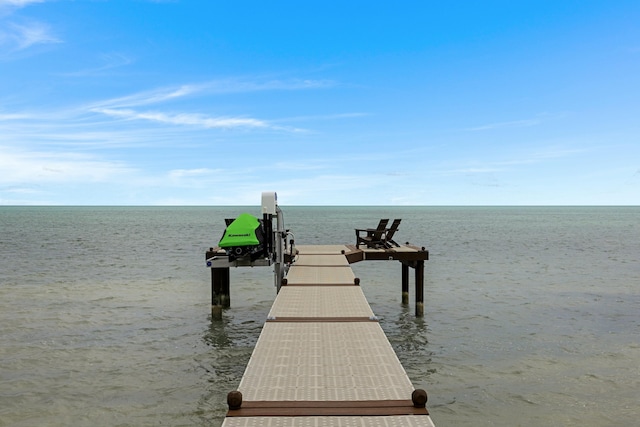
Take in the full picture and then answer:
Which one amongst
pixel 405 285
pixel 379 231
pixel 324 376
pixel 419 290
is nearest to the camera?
pixel 324 376

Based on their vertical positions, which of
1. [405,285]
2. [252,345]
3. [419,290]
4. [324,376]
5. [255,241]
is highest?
[255,241]

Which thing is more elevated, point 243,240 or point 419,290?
point 243,240

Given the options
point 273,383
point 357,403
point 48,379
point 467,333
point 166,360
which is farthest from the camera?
point 467,333

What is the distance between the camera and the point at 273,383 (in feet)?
16.6

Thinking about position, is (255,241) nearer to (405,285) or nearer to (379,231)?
(379,231)

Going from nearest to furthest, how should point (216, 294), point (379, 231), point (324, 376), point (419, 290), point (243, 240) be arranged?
point (324, 376) < point (243, 240) < point (216, 294) < point (419, 290) < point (379, 231)

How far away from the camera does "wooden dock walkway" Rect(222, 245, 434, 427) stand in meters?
4.34

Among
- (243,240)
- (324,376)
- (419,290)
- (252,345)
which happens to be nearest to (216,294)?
(252,345)

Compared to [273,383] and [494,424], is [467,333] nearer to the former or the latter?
[494,424]

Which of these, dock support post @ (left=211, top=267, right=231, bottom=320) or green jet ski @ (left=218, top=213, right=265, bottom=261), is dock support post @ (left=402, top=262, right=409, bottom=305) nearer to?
dock support post @ (left=211, top=267, right=231, bottom=320)

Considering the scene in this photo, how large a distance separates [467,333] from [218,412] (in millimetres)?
7771

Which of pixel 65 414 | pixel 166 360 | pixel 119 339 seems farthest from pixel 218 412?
pixel 119 339

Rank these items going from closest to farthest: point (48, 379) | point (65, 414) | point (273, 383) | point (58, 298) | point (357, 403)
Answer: point (357, 403) → point (273, 383) → point (65, 414) → point (48, 379) → point (58, 298)

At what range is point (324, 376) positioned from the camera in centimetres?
527
